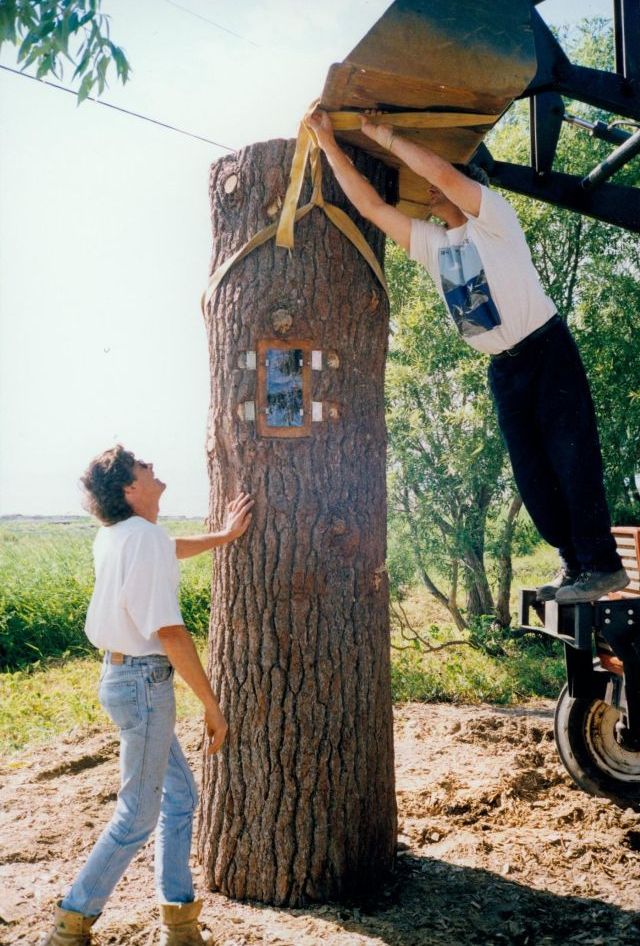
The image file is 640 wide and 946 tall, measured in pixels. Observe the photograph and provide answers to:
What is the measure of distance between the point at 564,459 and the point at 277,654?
1.53 meters

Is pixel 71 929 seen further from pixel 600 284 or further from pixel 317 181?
pixel 600 284

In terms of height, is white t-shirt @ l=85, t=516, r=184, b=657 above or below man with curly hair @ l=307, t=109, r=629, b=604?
below

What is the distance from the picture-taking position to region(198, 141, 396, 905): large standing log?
11.4 feet

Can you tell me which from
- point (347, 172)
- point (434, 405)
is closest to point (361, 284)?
point (347, 172)

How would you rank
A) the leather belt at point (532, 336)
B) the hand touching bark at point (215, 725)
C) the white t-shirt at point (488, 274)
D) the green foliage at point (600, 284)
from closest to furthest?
1. the hand touching bark at point (215, 725)
2. the white t-shirt at point (488, 274)
3. the leather belt at point (532, 336)
4. the green foliage at point (600, 284)

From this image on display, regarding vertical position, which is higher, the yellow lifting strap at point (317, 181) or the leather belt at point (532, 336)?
the yellow lifting strap at point (317, 181)

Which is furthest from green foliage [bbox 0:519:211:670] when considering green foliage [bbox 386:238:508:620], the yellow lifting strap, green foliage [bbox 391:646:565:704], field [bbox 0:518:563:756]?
the yellow lifting strap

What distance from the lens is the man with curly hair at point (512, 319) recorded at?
341 cm

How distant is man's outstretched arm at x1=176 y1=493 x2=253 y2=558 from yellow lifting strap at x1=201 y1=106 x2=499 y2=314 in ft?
3.33

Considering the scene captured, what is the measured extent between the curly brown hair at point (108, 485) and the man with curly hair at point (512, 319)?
4.99ft

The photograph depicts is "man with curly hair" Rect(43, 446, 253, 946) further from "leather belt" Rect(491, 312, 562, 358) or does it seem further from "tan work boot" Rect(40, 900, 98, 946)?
"leather belt" Rect(491, 312, 562, 358)

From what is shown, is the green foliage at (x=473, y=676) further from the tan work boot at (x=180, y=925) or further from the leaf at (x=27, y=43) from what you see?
the leaf at (x=27, y=43)

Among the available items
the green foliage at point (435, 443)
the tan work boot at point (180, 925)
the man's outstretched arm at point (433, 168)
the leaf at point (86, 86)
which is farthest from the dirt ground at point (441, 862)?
the green foliage at point (435, 443)

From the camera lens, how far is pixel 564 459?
3561mm
